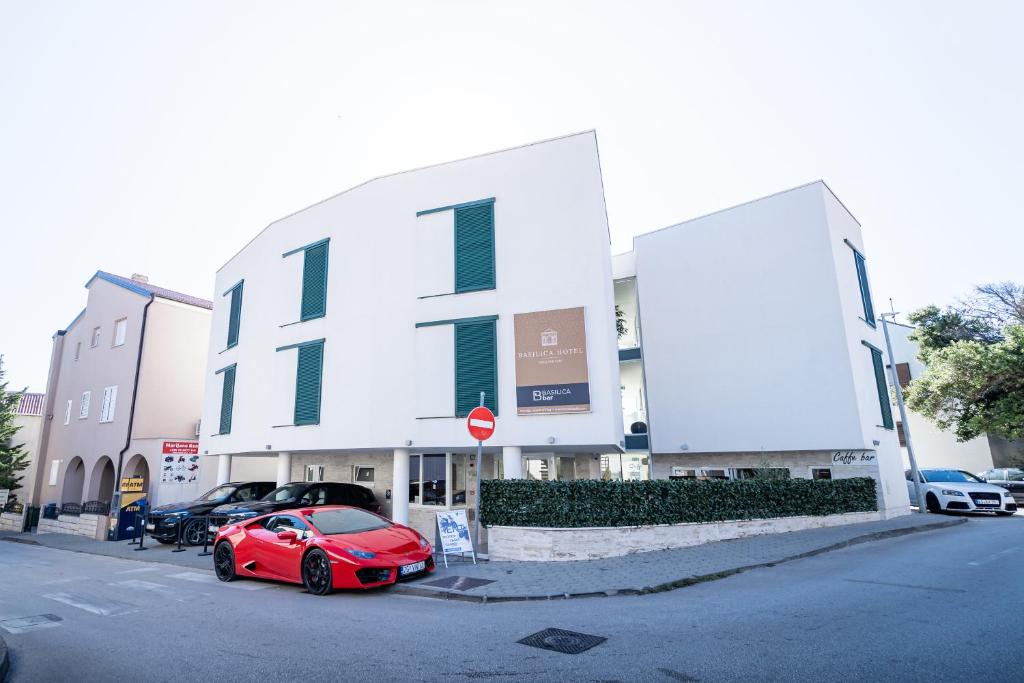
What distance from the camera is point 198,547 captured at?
15.3 m

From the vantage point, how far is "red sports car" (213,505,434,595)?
8711 millimetres

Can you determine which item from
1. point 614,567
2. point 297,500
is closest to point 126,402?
point 297,500

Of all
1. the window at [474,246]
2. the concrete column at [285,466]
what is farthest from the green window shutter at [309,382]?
the window at [474,246]

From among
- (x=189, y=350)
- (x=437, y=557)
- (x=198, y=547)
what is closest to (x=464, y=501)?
(x=437, y=557)

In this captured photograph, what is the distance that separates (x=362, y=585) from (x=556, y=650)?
13.9ft

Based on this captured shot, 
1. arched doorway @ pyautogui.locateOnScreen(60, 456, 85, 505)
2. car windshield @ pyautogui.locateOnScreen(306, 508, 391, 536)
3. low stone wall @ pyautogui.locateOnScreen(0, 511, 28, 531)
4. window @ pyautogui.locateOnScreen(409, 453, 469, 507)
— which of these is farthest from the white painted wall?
arched doorway @ pyautogui.locateOnScreen(60, 456, 85, 505)

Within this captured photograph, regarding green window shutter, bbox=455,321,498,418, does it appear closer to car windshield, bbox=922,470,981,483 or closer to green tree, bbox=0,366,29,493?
car windshield, bbox=922,470,981,483

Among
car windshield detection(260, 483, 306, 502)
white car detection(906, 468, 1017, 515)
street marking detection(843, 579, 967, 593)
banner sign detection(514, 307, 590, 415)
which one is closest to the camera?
street marking detection(843, 579, 967, 593)

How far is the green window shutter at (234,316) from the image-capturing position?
2095cm

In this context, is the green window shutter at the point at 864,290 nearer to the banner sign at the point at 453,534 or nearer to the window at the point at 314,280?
the banner sign at the point at 453,534

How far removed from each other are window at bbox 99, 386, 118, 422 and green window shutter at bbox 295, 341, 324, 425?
13.7 m

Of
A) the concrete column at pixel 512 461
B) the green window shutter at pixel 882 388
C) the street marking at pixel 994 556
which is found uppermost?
the green window shutter at pixel 882 388

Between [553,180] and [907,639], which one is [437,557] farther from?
[553,180]

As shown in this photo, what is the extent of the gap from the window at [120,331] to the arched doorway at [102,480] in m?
5.44
